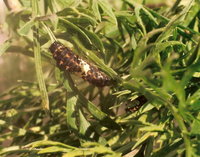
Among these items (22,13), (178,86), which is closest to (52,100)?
(22,13)

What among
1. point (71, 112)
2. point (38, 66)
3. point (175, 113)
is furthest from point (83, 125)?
point (175, 113)

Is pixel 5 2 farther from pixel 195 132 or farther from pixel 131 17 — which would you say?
pixel 195 132

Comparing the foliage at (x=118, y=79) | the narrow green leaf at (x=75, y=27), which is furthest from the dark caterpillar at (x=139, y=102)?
the narrow green leaf at (x=75, y=27)

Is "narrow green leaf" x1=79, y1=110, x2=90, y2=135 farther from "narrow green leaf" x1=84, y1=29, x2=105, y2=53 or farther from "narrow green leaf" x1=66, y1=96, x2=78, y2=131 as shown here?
"narrow green leaf" x1=84, y1=29, x2=105, y2=53

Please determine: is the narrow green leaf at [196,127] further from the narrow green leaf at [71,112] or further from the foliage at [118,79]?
the narrow green leaf at [71,112]

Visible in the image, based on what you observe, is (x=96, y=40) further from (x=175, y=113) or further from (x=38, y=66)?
(x=175, y=113)

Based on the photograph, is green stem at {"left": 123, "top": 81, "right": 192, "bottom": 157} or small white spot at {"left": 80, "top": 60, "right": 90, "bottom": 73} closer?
green stem at {"left": 123, "top": 81, "right": 192, "bottom": 157}

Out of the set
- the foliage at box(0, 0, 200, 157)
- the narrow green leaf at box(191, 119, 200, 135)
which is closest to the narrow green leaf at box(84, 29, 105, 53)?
the foliage at box(0, 0, 200, 157)

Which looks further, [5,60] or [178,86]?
[5,60]
